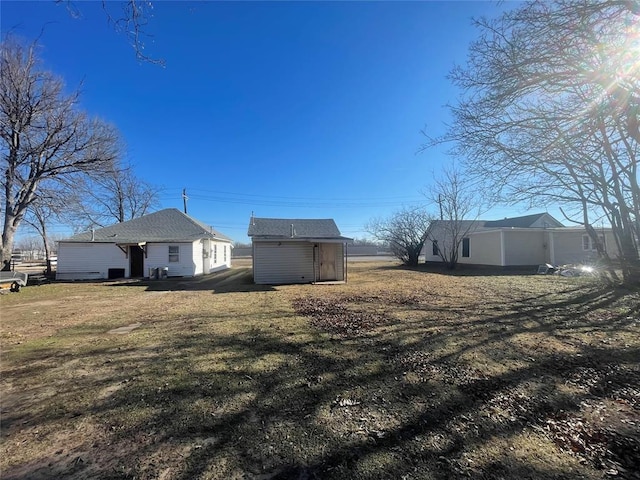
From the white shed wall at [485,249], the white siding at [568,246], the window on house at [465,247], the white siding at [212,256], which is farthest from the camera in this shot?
the window on house at [465,247]

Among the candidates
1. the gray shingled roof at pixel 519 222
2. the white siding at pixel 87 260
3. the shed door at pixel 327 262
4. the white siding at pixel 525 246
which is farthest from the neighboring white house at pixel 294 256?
the gray shingled roof at pixel 519 222

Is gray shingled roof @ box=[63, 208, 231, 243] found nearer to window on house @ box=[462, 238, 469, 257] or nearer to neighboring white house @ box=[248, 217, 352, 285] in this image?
neighboring white house @ box=[248, 217, 352, 285]

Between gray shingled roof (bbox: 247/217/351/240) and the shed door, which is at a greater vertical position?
gray shingled roof (bbox: 247/217/351/240)

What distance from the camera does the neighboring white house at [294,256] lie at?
1520 centimetres

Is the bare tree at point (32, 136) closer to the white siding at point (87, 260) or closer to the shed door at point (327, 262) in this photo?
the white siding at point (87, 260)

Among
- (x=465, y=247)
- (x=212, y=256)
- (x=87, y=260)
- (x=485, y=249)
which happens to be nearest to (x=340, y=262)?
(x=212, y=256)

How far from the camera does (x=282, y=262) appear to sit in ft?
51.0

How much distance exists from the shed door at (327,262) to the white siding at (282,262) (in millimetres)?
608

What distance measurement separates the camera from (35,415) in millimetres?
3000

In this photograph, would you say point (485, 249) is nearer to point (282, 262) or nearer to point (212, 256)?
point (282, 262)

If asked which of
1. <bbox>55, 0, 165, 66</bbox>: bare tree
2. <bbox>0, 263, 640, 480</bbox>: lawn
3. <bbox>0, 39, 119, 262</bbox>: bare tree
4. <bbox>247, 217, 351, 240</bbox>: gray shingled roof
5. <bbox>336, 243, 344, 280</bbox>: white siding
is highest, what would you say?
<bbox>0, 39, 119, 262</bbox>: bare tree

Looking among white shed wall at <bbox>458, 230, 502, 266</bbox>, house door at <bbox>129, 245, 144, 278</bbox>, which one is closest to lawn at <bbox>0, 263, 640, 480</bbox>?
house door at <bbox>129, 245, 144, 278</bbox>

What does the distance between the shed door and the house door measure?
11.6 meters

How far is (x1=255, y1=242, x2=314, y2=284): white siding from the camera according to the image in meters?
15.3
